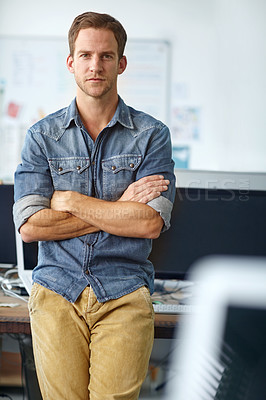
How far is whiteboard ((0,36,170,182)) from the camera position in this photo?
3.74 meters

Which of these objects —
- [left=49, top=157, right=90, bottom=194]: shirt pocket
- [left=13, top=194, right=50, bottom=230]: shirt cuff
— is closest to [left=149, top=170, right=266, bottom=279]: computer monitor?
[left=49, top=157, right=90, bottom=194]: shirt pocket

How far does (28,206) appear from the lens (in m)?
1.52

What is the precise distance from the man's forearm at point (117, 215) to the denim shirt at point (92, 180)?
1.5 inches

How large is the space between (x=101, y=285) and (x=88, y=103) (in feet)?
1.80

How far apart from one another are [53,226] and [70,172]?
170 mm

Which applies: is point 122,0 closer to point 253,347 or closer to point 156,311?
point 156,311

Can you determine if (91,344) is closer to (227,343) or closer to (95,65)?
(95,65)

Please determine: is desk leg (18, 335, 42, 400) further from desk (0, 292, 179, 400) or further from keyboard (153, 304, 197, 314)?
keyboard (153, 304, 197, 314)

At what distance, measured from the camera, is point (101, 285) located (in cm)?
148

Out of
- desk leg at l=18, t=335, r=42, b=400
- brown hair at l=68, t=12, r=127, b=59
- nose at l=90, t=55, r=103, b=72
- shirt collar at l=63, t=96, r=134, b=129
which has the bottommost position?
desk leg at l=18, t=335, r=42, b=400

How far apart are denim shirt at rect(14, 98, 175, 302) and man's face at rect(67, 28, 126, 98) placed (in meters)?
0.09

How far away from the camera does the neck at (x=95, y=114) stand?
5.28 ft

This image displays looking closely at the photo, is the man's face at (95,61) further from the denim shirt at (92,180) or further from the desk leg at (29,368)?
the desk leg at (29,368)

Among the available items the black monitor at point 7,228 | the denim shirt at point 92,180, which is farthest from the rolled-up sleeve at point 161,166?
the black monitor at point 7,228
